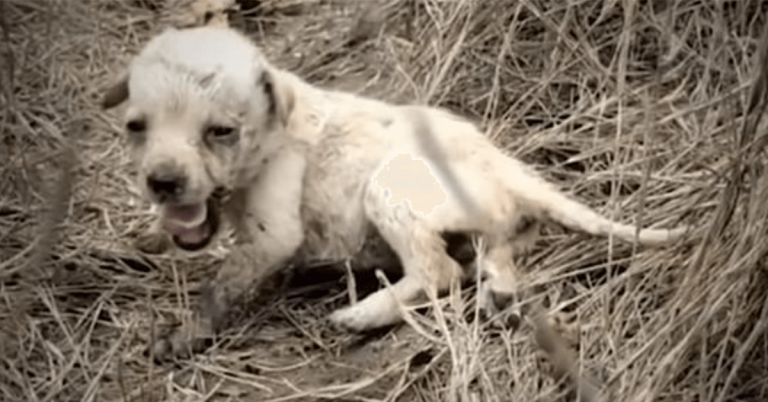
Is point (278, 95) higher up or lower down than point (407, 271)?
higher up

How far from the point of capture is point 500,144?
3.73m

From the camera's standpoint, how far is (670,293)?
3199mm

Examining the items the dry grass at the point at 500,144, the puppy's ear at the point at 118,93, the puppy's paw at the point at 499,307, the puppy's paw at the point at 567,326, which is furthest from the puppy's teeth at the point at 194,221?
the puppy's paw at the point at 567,326

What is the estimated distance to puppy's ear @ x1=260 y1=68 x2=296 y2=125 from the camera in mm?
3309

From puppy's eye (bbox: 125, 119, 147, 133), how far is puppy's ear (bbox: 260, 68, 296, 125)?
0.21 meters

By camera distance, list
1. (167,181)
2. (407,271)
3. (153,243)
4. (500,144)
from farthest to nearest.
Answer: (500,144)
(153,243)
(407,271)
(167,181)

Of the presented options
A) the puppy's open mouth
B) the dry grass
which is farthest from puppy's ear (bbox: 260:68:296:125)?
the dry grass

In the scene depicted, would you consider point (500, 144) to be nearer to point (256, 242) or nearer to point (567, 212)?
point (567, 212)

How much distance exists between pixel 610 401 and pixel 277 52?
4.54ft

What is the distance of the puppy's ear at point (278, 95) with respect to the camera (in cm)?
331

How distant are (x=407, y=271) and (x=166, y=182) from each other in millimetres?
455

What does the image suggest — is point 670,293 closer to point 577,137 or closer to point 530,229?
point 530,229

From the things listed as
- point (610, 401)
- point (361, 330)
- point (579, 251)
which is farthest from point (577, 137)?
point (610, 401)

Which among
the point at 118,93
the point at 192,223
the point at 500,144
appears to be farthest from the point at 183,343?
the point at 500,144
